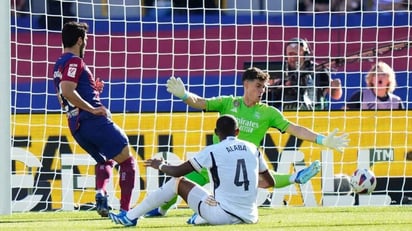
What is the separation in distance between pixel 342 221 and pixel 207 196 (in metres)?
1.48

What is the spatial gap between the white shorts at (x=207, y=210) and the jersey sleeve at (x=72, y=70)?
5.97ft

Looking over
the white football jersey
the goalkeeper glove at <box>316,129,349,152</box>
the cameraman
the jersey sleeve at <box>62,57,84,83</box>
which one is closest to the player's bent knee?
the white football jersey

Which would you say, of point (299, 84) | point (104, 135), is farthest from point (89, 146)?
point (299, 84)

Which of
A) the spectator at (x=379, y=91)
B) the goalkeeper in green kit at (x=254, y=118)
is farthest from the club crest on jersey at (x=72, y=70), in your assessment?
the spectator at (x=379, y=91)

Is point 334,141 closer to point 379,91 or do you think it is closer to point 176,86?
point 176,86

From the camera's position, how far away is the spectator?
16.7 metres

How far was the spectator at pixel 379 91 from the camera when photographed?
16.7 metres

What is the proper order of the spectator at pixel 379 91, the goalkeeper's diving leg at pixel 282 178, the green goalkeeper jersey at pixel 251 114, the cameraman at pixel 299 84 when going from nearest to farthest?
the goalkeeper's diving leg at pixel 282 178 → the green goalkeeper jersey at pixel 251 114 → the cameraman at pixel 299 84 → the spectator at pixel 379 91

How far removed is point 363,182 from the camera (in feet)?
44.4

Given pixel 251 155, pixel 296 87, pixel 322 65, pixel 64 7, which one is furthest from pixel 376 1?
pixel 251 155

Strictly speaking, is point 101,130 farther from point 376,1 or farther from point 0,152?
point 376,1

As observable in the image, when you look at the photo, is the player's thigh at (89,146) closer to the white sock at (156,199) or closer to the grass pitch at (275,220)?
the grass pitch at (275,220)

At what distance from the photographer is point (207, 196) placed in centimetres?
959

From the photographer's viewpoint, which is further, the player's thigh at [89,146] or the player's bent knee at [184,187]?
the player's thigh at [89,146]
